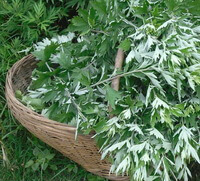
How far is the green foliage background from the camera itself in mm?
2291

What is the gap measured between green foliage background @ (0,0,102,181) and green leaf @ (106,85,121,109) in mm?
720

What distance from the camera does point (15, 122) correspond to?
2453 mm

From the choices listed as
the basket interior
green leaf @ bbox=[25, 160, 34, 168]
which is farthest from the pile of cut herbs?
green leaf @ bbox=[25, 160, 34, 168]

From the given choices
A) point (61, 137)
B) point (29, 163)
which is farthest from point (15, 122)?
point (61, 137)

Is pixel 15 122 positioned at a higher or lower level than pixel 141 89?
lower

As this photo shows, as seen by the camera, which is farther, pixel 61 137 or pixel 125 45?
pixel 61 137

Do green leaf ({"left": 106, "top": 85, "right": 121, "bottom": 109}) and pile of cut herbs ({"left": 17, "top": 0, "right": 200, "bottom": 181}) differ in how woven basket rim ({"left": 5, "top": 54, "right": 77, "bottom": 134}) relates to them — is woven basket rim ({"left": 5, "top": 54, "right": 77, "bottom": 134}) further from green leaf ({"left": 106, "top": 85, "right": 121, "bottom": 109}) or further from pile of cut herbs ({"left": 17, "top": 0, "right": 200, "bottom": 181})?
green leaf ({"left": 106, "top": 85, "right": 121, "bottom": 109})

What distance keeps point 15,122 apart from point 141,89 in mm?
975

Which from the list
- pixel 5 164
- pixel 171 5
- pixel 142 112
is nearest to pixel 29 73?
pixel 5 164

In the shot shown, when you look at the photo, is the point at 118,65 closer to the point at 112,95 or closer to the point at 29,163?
the point at 112,95

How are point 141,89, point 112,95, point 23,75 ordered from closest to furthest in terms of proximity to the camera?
point 112,95
point 141,89
point 23,75

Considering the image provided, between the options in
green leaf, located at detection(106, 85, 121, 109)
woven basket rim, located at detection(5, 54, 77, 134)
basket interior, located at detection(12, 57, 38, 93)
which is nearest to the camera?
green leaf, located at detection(106, 85, 121, 109)

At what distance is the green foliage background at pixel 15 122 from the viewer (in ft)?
7.52

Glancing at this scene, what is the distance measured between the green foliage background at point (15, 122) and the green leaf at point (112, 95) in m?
0.72
